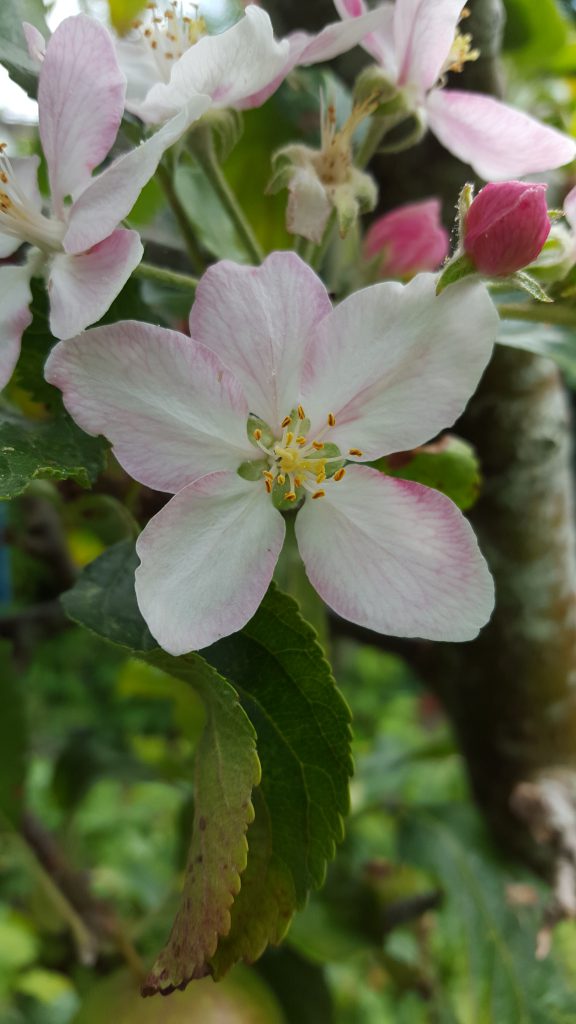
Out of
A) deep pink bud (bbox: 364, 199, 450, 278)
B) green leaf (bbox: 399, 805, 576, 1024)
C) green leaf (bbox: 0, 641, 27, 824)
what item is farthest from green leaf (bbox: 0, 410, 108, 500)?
green leaf (bbox: 399, 805, 576, 1024)

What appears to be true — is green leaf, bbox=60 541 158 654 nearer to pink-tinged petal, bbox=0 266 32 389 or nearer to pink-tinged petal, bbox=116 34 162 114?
pink-tinged petal, bbox=0 266 32 389

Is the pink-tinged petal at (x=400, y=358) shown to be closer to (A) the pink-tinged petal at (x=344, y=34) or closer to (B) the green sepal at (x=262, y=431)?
(B) the green sepal at (x=262, y=431)

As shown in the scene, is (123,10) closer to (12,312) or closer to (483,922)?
(12,312)

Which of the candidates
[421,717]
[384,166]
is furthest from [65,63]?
[421,717]

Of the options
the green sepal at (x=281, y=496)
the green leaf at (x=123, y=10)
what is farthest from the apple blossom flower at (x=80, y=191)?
the green leaf at (x=123, y=10)

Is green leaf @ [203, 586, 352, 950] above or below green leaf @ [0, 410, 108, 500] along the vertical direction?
below
